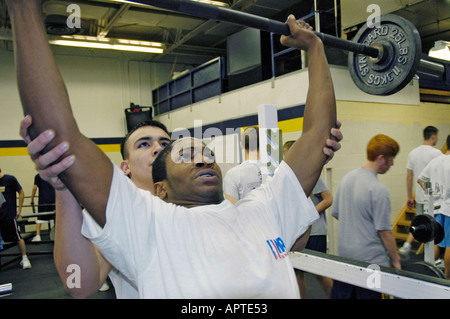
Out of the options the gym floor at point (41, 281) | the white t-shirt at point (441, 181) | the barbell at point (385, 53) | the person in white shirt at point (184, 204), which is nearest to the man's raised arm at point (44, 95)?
the person in white shirt at point (184, 204)

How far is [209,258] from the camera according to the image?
95 centimetres

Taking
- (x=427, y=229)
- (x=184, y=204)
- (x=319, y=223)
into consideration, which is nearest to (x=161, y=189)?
(x=184, y=204)

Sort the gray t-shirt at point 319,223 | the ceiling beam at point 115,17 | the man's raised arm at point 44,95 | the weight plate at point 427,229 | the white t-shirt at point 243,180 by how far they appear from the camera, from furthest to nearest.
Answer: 1. the ceiling beam at point 115,17
2. the gray t-shirt at point 319,223
3. the white t-shirt at point 243,180
4. the weight plate at point 427,229
5. the man's raised arm at point 44,95

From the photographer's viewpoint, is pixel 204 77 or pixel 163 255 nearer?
pixel 163 255

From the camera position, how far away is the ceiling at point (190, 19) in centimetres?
A: 499

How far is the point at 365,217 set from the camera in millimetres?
2398

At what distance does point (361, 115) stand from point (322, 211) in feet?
7.50

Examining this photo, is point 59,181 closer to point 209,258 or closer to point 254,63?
point 209,258

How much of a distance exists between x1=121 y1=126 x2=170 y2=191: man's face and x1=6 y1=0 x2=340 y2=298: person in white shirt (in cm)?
27

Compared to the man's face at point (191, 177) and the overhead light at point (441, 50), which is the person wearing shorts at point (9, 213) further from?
the overhead light at point (441, 50)

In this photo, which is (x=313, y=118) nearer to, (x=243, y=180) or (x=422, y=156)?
(x=243, y=180)

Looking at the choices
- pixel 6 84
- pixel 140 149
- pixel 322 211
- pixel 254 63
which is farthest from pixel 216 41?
pixel 140 149

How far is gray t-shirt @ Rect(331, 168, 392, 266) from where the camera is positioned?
7.63 ft
